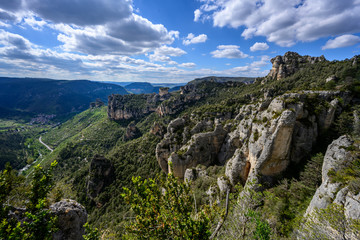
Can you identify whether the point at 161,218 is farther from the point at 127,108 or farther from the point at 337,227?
the point at 127,108

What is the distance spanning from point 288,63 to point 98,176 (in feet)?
390

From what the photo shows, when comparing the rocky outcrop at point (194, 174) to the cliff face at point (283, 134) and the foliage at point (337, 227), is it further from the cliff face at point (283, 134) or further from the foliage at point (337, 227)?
the foliage at point (337, 227)

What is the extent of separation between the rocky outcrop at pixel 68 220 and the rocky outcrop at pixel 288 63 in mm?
108224

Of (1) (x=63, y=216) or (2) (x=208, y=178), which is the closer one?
(1) (x=63, y=216)

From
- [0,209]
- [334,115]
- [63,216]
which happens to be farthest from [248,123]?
[0,209]

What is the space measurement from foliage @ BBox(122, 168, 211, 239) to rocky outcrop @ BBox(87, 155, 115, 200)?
163ft

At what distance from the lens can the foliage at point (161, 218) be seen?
649 cm

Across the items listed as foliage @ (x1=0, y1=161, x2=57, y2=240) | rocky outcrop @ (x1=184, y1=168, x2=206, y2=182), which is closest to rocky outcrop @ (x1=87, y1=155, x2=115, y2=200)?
rocky outcrop @ (x1=184, y1=168, x2=206, y2=182)

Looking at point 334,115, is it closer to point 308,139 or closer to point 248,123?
point 308,139

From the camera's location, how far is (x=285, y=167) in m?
19.8

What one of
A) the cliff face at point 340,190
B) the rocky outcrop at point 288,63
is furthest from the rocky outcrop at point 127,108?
the cliff face at point 340,190

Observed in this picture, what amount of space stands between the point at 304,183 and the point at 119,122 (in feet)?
450

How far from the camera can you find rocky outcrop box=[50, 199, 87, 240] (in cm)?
1052

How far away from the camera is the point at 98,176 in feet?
159
